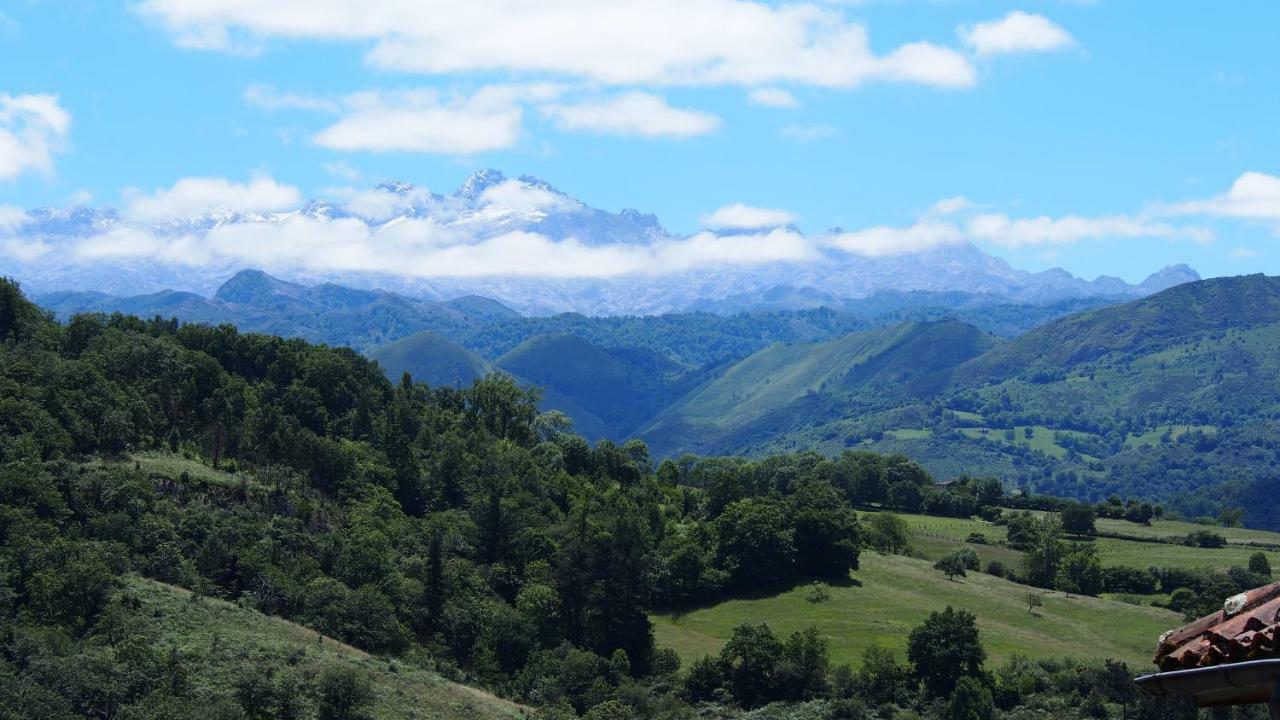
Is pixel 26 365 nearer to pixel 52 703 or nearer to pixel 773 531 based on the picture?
pixel 52 703

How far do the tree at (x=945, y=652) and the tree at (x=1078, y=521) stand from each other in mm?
74489

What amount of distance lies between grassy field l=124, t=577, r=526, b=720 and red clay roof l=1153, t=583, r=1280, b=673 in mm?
77956

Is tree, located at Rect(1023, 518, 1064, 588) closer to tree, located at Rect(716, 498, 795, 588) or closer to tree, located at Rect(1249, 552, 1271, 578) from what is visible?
tree, located at Rect(1249, 552, 1271, 578)

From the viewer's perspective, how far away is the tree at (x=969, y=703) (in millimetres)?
94938

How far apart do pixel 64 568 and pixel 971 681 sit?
73880 millimetres

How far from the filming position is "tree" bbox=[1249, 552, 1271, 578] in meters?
140

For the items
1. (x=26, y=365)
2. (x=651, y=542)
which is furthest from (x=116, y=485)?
(x=651, y=542)

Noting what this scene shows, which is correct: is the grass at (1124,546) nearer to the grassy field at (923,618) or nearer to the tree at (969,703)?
the grassy field at (923,618)

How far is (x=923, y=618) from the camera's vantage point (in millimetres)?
118938

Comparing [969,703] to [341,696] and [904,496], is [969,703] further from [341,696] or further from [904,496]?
[904,496]

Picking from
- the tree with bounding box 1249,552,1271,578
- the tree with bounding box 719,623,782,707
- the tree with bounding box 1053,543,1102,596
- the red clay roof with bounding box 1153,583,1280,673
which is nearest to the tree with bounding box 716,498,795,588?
the tree with bounding box 719,623,782,707

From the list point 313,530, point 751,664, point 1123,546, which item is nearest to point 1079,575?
point 1123,546

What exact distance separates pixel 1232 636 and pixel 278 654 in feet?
276

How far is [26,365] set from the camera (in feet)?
369
